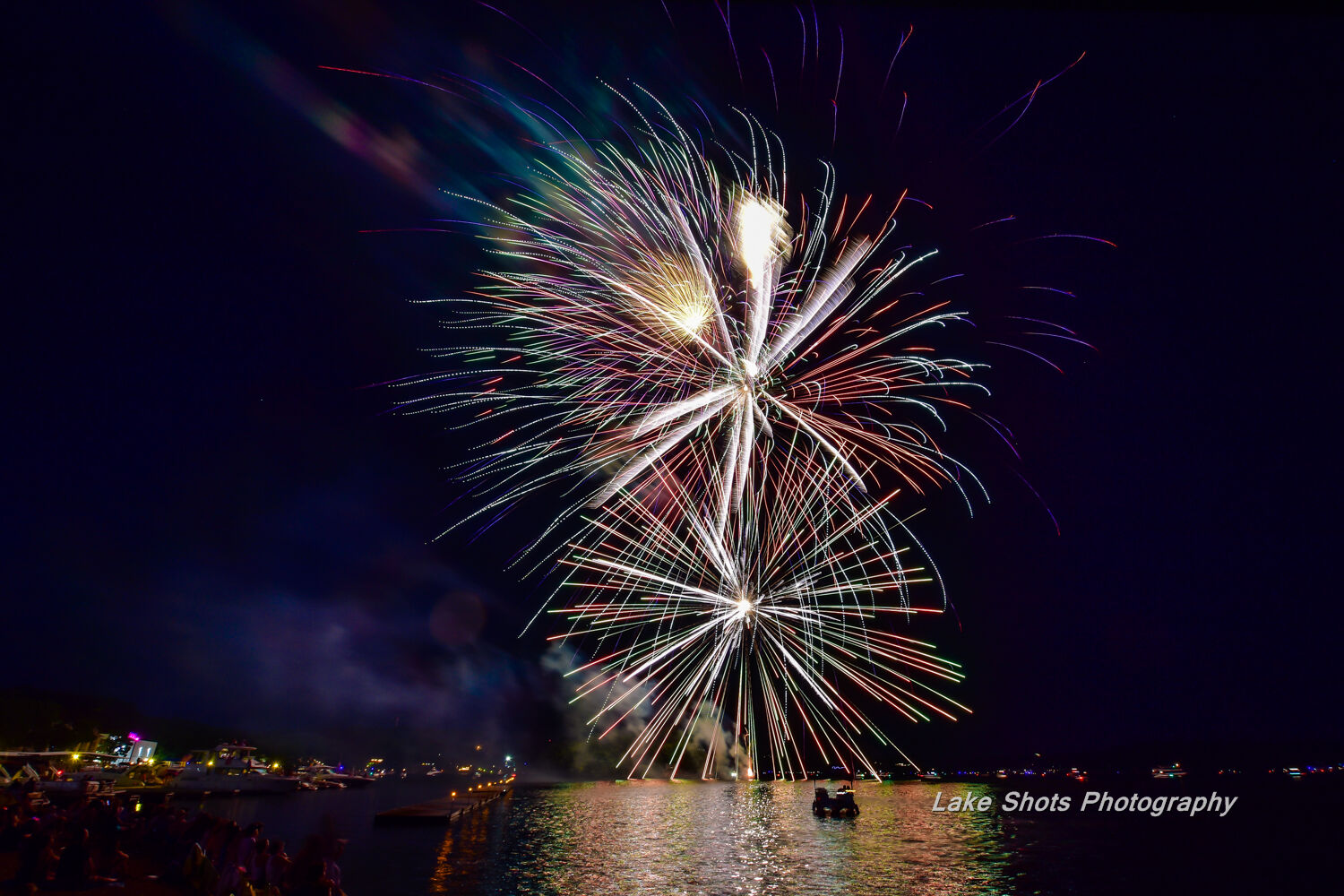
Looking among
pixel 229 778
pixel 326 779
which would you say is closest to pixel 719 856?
pixel 229 778

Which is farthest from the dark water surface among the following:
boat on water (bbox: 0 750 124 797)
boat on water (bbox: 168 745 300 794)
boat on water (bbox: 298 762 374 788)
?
boat on water (bbox: 298 762 374 788)

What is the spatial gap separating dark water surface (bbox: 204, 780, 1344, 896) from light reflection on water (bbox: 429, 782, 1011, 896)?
0.12 meters

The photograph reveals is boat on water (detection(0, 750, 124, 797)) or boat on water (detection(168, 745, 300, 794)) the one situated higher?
boat on water (detection(0, 750, 124, 797))

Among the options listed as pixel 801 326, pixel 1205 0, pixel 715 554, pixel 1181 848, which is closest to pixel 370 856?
pixel 715 554

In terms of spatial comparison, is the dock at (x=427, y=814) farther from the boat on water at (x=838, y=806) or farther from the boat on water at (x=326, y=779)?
the boat on water at (x=326, y=779)

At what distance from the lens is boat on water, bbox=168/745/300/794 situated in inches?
3211

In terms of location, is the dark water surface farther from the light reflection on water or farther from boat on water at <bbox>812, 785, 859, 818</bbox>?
boat on water at <bbox>812, 785, 859, 818</bbox>

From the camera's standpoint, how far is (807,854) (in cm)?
4000

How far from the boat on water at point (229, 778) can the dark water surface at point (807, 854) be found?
1103cm

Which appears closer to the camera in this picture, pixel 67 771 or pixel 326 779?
pixel 67 771

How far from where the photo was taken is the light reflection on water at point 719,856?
2888cm

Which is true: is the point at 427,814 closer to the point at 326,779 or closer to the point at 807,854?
the point at 807,854

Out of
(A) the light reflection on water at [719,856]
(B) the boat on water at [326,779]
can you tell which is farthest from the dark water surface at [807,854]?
(B) the boat on water at [326,779]

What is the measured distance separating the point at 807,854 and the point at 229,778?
78.3 m
